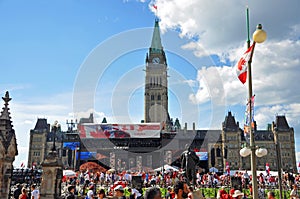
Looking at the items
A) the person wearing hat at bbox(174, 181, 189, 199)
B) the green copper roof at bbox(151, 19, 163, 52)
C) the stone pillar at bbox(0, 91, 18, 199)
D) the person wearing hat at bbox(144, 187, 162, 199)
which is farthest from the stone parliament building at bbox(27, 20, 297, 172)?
the person wearing hat at bbox(144, 187, 162, 199)

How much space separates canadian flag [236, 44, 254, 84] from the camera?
900 cm

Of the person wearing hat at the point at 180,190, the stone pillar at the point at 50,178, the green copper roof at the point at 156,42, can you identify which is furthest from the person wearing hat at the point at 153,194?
the green copper roof at the point at 156,42

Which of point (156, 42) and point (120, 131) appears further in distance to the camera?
point (156, 42)

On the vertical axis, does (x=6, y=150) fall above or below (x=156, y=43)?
below

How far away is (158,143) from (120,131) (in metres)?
9.80

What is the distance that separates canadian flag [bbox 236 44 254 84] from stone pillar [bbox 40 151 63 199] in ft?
32.5

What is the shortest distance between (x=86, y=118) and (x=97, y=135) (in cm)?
4451

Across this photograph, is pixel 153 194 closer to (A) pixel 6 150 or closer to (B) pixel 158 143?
(A) pixel 6 150

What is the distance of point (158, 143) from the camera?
70.6 meters

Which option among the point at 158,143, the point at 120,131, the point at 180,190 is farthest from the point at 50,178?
the point at 158,143

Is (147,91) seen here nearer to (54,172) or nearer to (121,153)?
(121,153)

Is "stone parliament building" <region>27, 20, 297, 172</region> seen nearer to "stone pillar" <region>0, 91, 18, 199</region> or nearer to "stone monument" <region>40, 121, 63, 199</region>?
"stone monument" <region>40, 121, 63, 199</region>

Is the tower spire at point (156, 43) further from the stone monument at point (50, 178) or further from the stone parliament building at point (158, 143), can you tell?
the stone monument at point (50, 178)

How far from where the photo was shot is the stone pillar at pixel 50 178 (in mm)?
14228
